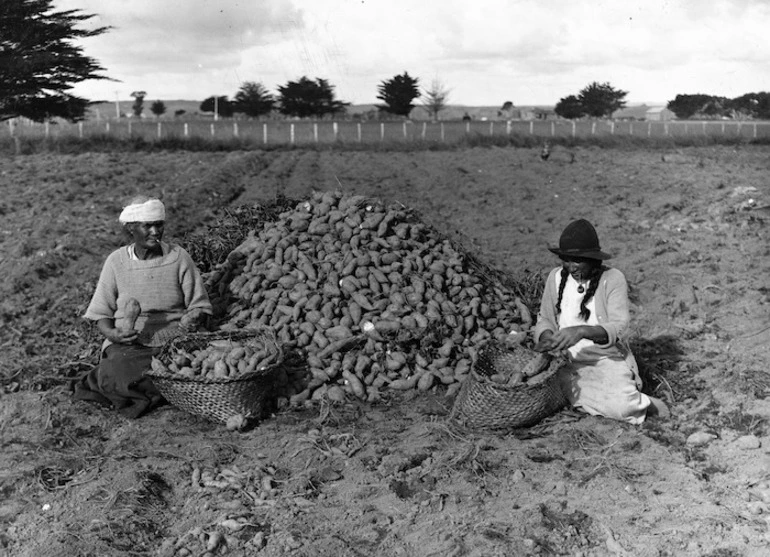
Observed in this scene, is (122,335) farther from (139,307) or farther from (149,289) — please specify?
(149,289)

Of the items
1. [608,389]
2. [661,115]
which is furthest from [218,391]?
[661,115]

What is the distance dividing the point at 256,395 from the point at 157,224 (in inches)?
52.4

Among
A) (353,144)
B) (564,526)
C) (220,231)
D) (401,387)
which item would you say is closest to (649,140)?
(353,144)

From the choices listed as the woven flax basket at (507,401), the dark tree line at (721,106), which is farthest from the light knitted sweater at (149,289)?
the dark tree line at (721,106)

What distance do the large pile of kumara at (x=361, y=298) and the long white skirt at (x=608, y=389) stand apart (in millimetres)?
883

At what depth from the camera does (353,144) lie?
21766 mm

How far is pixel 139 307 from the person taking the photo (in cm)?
498

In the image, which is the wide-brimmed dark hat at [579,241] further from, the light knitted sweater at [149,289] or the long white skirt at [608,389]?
the light knitted sweater at [149,289]

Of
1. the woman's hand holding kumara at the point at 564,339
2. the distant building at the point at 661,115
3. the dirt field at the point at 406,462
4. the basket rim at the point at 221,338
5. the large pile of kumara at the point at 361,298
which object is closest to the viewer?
the dirt field at the point at 406,462

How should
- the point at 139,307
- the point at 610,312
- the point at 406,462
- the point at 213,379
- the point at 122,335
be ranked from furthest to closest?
the point at 139,307 < the point at 122,335 < the point at 213,379 < the point at 610,312 < the point at 406,462

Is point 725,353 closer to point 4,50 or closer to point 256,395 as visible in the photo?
point 256,395

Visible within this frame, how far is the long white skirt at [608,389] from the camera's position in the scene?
4.36 meters

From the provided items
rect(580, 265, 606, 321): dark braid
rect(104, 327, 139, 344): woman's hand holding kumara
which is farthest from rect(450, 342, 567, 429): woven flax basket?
rect(104, 327, 139, 344): woman's hand holding kumara

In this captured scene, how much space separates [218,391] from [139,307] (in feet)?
3.00
